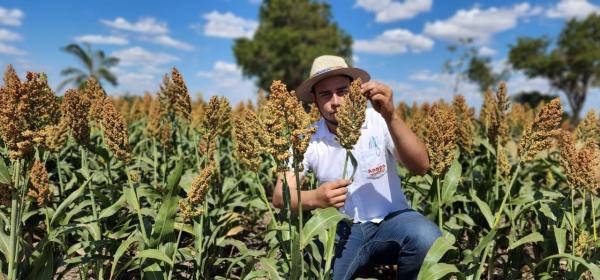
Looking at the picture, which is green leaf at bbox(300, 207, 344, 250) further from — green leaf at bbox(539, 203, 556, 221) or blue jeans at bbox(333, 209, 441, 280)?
green leaf at bbox(539, 203, 556, 221)

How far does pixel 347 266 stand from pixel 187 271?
43.5 inches

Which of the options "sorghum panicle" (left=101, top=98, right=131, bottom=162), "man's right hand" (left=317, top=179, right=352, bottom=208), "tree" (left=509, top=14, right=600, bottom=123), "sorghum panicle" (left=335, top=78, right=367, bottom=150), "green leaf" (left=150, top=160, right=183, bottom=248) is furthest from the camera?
"tree" (left=509, top=14, right=600, bottom=123)

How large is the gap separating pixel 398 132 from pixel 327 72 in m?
Result: 0.59

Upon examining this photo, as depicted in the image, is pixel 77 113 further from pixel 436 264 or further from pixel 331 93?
pixel 436 264

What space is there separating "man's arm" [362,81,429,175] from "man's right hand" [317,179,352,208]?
516mm

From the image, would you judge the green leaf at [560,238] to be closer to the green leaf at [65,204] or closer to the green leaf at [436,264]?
the green leaf at [436,264]

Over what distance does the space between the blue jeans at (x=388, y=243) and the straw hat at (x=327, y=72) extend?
939 millimetres

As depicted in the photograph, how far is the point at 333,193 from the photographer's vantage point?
90.1 inches

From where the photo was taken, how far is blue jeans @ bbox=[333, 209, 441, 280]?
2750mm

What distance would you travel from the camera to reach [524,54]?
4184 centimetres

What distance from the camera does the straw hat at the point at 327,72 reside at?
9.96 feet

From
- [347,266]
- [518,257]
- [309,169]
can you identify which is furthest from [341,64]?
[518,257]

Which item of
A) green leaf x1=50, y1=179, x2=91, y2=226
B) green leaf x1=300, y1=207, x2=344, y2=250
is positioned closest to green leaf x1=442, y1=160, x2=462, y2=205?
green leaf x1=300, y1=207, x2=344, y2=250

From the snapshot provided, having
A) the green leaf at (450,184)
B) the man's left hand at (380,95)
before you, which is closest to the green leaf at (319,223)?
the man's left hand at (380,95)
